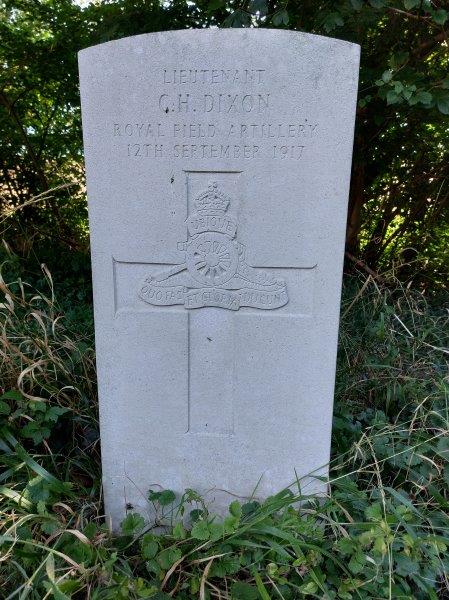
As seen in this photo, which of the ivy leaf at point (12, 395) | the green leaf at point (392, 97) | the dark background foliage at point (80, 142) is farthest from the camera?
the dark background foliage at point (80, 142)

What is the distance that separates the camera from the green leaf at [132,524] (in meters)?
1.73

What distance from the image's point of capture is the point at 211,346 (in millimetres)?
1771

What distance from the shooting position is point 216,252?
1.65 meters

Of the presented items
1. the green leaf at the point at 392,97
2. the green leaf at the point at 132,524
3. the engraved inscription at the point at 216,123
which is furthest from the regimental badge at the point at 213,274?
the green leaf at the point at 392,97

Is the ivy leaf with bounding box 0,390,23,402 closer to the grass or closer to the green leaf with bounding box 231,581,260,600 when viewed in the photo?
the grass

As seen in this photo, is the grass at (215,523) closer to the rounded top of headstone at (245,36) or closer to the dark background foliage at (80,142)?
the rounded top of headstone at (245,36)

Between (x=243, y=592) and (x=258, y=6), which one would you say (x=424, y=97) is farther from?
(x=243, y=592)

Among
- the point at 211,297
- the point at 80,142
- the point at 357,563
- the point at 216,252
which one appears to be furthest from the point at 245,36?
the point at 80,142

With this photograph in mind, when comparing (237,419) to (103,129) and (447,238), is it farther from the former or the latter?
(447,238)

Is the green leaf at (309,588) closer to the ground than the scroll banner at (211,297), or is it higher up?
closer to the ground

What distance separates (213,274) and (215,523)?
905 mm

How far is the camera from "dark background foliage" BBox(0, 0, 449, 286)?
3.12 metres

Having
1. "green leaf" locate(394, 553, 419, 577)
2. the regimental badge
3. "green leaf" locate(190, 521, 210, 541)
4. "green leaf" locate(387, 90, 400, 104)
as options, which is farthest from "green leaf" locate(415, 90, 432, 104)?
"green leaf" locate(190, 521, 210, 541)

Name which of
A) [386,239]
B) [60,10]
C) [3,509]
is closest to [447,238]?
[386,239]
